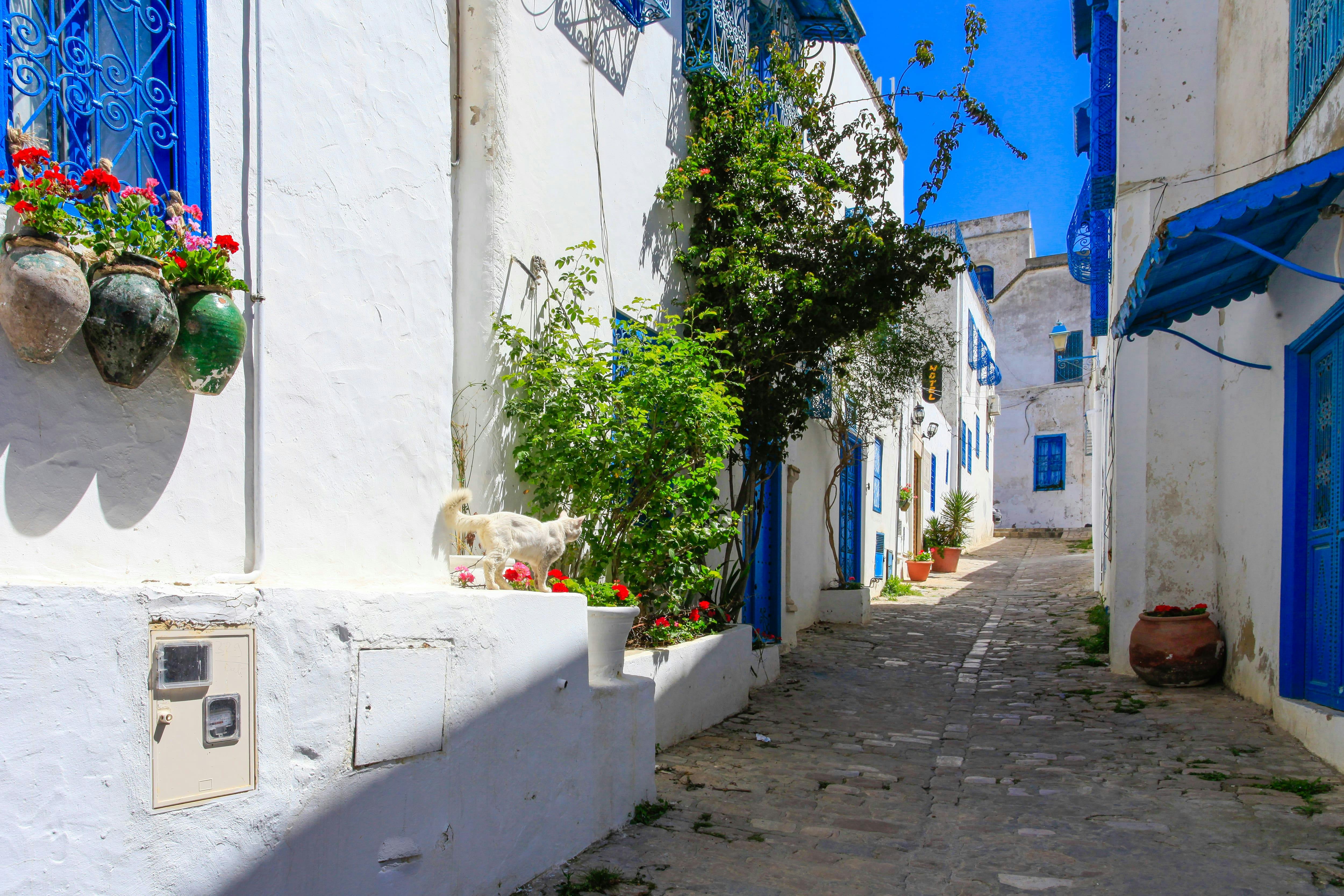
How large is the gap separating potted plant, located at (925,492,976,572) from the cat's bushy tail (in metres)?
16.7

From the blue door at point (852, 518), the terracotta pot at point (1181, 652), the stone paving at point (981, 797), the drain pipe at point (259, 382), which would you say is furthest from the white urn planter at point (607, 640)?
the blue door at point (852, 518)

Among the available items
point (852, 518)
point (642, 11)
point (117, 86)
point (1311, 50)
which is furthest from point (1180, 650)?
point (117, 86)

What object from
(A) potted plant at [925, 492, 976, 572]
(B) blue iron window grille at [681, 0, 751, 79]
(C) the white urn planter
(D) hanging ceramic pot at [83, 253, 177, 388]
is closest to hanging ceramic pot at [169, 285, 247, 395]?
(D) hanging ceramic pot at [83, 253, 177, 388]

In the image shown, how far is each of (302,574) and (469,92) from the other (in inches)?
121

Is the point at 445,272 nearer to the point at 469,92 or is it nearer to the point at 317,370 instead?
the point at 317,370

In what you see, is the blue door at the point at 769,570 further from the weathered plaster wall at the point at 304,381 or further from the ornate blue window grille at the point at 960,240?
the ornate blue window grille at the point at 960,240

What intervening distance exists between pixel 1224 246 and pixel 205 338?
5.53m

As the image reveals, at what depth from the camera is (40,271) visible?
7.66 feet

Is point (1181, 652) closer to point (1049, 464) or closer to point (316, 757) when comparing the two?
point (316, 757)

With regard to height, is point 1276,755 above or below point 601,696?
below

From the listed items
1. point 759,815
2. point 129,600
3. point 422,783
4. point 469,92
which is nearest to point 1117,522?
point 759,815

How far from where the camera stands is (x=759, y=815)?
4586 millimetres

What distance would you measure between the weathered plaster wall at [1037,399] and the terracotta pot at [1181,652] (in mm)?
23385

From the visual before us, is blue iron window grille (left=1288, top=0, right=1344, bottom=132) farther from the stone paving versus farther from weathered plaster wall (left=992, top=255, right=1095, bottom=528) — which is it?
weathered plaster wall (left=992, top=255, right=1095, bottom=528)
